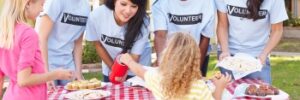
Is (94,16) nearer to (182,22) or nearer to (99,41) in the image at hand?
(99,41)

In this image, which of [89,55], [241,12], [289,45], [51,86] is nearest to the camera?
[51,86]

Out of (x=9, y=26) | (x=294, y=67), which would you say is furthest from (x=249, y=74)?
(x=294, y=67)

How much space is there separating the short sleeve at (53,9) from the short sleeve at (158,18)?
0.69 m

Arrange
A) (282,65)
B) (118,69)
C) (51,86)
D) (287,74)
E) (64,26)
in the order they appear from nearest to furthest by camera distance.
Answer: (118,69) < (51,86) < (64,26) < (287,74) < (282,65)

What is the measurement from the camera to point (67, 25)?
371 cm

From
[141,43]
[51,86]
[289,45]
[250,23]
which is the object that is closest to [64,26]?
[51,86]

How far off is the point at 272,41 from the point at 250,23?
0.74 feet

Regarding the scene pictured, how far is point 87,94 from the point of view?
10.7ft

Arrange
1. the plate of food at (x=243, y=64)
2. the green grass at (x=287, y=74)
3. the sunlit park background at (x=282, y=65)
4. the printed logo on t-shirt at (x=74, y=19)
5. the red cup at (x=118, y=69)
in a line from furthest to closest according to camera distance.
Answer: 1. the sunlit park background at (x=282, y=65)
2. the green grass at (x=287, y=74)
3. the printed logo on t-shirt at (x=74, y=19)
4. the plate of food at (x=243, y=64)
5. the red cup at (x=118, y=69)

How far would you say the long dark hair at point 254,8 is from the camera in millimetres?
3742

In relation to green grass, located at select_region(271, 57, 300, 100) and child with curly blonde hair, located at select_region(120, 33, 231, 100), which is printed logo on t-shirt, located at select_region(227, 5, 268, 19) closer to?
child with curly blonde hair, located at select_region(120, 33, 231, 100)

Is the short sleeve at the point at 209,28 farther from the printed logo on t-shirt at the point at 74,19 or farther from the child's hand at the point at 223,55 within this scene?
the printed logo on t-shirt at the point at 74,19

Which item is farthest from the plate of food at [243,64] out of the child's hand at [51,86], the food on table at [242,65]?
the child's hand at [51,86]

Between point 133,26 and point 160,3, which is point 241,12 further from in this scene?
point 133,26
